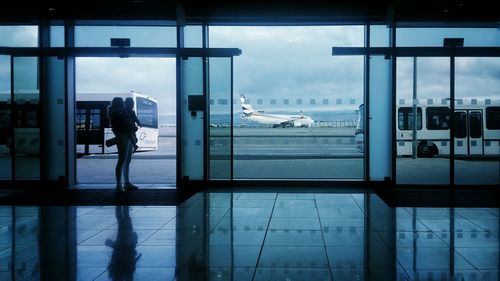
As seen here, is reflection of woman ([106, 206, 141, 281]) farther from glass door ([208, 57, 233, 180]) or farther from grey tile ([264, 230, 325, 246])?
glass door ([208, 57, 233, 180])

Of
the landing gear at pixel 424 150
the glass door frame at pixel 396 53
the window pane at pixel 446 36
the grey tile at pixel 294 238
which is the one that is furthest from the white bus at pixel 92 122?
A: the grey tile at pixel 294 238

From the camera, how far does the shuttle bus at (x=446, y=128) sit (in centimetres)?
1121

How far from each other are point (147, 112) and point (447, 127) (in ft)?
47.8

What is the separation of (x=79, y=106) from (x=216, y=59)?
40.5 ft

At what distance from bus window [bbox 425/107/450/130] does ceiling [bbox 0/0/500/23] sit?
2503 mm

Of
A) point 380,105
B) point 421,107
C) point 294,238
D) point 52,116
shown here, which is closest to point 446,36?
point 380,105

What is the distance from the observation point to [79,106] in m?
20.5

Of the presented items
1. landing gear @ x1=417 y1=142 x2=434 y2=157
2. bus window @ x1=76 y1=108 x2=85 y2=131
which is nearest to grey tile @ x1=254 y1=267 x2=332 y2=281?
landing gear @ x1=417 y1=142 x2=434 y2=157

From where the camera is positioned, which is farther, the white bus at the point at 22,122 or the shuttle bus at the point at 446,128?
the shuttle bus at the point at 446,128

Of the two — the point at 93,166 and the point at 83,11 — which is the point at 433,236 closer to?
the point at 83,11

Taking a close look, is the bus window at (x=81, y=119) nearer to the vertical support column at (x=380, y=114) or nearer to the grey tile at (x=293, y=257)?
the vertical support column at (x=380, y=114)

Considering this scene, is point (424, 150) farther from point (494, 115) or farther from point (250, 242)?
point (250, 242)

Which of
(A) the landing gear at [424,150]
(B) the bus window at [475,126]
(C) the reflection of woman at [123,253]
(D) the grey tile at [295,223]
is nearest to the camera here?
(C) the reflection of woman at [123,253]

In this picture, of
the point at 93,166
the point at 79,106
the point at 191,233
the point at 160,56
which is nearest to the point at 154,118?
the point at 79,106
